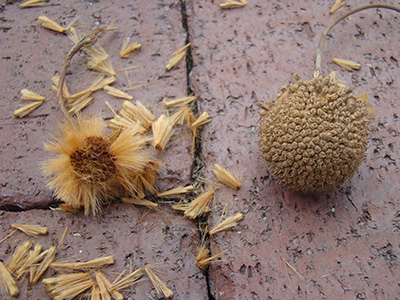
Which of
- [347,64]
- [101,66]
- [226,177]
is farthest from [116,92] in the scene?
[347,64]

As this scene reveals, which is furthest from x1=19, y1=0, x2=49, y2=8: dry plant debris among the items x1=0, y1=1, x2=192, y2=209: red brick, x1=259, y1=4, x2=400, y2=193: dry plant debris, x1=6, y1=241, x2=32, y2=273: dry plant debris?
x1=259, y1=4, x2=400, y2=193: dry plant debris

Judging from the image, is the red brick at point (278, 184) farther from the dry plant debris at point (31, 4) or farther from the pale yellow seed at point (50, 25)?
the dry plant debris at point (31, 4)

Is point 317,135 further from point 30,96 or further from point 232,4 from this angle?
point 30,96

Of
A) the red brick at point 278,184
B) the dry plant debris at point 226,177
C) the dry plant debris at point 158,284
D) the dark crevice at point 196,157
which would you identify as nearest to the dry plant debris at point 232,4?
the red brick at point 278,184

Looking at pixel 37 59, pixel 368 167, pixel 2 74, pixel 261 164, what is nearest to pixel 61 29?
pixel 37 59

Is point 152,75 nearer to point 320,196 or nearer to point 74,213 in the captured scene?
point 74,213
